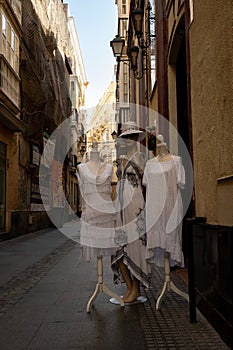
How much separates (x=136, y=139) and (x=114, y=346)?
2.50 m

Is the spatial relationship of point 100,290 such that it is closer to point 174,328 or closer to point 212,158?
point 174,328

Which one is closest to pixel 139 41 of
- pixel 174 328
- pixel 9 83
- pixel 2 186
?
pixel 9 83

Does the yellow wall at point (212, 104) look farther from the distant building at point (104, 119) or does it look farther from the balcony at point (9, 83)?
the distant building at point (104, 119)

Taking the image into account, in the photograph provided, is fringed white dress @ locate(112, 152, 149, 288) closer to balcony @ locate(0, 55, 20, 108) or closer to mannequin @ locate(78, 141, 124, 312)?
mannequin @ locate(78, 141, 124, 312)

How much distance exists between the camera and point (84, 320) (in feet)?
14.6

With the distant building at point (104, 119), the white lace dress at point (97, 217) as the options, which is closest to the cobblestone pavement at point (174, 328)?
the white lace dress at point (97, 217)

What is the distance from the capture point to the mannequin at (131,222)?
5121 millimetres

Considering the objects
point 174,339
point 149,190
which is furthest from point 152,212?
point 174,339

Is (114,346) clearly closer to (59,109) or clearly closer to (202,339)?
(202,339)

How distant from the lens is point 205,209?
554cm

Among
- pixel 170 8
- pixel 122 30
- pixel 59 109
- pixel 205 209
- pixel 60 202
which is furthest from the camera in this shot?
pixel 122 30

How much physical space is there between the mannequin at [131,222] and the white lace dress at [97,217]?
0.39 ft

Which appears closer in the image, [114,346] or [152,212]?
[114,346]

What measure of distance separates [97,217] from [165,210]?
771 mm
